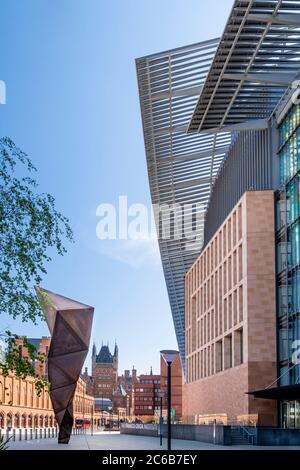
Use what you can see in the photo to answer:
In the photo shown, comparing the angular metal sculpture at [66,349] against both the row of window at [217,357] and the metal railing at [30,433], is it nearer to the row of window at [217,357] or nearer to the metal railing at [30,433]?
the metal railing at [30,433]

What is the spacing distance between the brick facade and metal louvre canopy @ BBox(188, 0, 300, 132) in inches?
225

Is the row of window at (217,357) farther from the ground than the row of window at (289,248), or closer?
closer

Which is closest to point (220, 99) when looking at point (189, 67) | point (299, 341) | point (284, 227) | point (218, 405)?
point (189, 67)

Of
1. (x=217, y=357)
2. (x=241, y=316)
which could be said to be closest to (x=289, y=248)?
(x=241, y=316)

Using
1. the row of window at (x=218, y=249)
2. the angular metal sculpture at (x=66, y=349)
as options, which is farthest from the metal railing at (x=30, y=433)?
the row of window at (x=218, y=249)

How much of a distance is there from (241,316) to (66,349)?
1642cm

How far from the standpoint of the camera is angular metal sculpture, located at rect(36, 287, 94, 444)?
148 feet

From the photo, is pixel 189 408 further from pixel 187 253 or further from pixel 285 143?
pixel 285 143

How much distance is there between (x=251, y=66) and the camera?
4803 centimetres

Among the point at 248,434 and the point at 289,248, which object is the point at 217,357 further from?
the point at 248,434

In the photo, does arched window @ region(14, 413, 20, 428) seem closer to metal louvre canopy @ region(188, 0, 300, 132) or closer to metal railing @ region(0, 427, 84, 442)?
metal railing @ region(0, 427, 84, 442)

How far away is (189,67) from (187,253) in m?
39.9

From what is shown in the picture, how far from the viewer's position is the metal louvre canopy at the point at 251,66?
41594 millimetres

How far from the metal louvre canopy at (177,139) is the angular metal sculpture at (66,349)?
18.6 m
